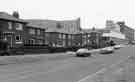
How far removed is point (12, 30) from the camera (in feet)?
127

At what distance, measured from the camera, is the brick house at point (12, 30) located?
36875 millimetres

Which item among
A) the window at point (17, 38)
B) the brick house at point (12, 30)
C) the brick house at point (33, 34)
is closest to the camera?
the brick house at point (12, 30)

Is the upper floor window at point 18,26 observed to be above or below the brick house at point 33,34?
above

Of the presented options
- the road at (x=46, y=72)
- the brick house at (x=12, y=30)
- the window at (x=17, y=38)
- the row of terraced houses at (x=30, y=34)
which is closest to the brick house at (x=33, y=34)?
the row of terraced houses at (x=30, y=34)

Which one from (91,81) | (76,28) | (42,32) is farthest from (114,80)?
(76,28)

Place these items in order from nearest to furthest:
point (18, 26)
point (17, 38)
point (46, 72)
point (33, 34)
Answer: point (46, 72) → point (17, 38) → point (18, 26) → point (33, 34)

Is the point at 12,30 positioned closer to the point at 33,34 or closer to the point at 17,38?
the point at 17,38

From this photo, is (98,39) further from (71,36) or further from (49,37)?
(49,37)

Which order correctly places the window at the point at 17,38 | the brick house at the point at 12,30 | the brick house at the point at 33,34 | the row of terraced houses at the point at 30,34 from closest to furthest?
the brick house at the point at 12,30, the row of terraced houses at the point at 30,34, the window at the point at 17,38, the brick house at the point at 33,34

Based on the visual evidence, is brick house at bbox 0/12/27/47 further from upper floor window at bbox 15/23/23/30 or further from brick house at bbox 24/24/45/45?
brick house at bbox 24/24/45/45

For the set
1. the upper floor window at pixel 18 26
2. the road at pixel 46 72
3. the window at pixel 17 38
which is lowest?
the road at pixel 46 72

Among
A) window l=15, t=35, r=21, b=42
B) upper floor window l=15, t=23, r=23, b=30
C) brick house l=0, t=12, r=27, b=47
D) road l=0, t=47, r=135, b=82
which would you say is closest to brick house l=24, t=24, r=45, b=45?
upper floor window l=15, t=23, r=23, b=30

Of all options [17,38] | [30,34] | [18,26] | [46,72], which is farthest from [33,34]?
[46,72]

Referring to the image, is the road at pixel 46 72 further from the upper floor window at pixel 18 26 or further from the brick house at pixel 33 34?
the brick house at pixel 33 34
